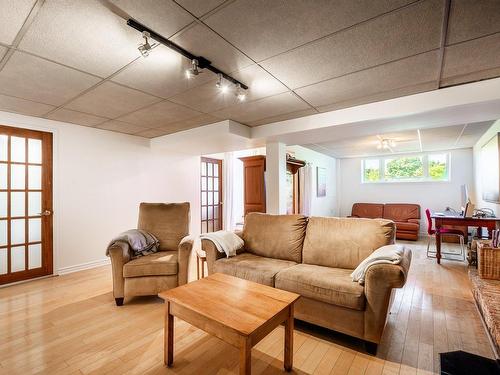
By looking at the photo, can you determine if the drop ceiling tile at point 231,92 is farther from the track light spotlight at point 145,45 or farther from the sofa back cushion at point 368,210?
the sofa back cushion at point 368,210

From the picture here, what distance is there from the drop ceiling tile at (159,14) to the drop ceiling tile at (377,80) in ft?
4.52

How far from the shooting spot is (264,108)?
3098mm

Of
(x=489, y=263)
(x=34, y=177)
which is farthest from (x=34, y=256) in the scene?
→ (x=489, y=263)

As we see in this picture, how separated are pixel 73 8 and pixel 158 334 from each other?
2337mm

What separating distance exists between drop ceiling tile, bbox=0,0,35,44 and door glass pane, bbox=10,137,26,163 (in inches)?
83.2

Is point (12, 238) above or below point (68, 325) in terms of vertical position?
above

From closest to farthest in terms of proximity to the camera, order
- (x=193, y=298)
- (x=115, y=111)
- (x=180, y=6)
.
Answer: (x=180, y=6), (x=193, y=298), (x=115, y=111)

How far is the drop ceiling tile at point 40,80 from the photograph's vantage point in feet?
6.64

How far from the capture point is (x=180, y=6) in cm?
141

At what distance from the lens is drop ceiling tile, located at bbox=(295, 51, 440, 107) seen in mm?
2039

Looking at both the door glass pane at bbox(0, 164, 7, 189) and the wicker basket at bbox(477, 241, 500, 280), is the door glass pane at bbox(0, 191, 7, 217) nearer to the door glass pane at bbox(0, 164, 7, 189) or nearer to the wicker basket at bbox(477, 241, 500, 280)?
the door glass pane at bbox(0, 164, 7, 189)

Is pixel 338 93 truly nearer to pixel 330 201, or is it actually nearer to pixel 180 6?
pixel 180 6

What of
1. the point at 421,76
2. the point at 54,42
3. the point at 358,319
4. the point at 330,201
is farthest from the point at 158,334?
the point at 330,201

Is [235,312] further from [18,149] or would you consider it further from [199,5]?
[18,149]
